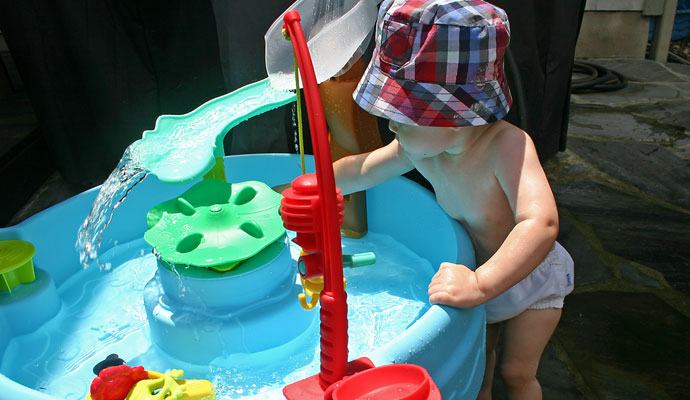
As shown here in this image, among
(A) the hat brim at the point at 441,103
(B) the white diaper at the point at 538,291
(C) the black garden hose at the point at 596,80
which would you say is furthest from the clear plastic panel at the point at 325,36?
(C) the black garden hose at the point at 596,80

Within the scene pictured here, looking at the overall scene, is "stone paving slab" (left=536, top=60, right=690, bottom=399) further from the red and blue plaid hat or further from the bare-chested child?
the red and blue plaid hat

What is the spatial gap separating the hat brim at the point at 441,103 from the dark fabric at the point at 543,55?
1004 millimetres

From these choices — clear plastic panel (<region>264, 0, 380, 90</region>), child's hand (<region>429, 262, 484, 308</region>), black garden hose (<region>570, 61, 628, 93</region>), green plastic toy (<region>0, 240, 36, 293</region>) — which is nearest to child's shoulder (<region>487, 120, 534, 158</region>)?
child's hand (<region>429, 262, 484, 308</region>)

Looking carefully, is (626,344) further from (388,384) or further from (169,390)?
(169,390)

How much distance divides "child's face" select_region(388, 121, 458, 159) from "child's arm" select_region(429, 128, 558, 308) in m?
0.16

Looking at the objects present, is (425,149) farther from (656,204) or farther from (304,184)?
(656,204)

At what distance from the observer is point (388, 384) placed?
2.89 ft

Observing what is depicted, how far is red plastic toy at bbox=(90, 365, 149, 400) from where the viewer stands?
992 millimetres

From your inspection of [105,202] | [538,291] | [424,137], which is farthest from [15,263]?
[538,291]

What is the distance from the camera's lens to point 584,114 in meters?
3.84

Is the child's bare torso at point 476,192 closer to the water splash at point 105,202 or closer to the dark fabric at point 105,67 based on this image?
the water splash at point 105,202

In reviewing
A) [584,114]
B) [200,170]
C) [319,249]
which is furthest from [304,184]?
[584,114]

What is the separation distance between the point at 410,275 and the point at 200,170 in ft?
2.31

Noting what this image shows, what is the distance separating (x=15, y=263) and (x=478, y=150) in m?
1.16
